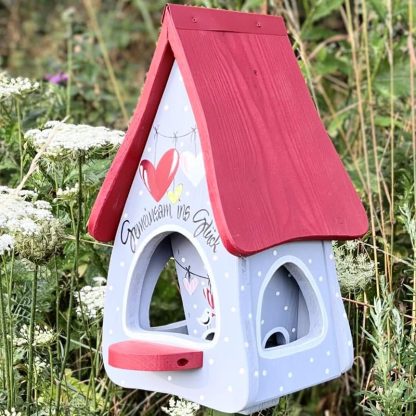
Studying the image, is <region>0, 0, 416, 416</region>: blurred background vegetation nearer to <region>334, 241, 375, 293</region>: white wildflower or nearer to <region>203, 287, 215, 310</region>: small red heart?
<region>334, 241, 375, 293</region>: white wildflower

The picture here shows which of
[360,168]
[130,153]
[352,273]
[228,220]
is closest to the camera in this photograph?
[228,220]

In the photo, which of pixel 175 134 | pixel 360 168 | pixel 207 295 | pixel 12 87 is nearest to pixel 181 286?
pixel 207 295

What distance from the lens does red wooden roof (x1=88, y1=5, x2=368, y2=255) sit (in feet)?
6.35

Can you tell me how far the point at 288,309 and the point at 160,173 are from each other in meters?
0.41

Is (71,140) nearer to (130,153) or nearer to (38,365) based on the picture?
(130,153)

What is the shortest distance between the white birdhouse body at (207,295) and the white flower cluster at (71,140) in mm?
101

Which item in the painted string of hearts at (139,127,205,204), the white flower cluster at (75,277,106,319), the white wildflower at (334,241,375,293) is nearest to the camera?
the painted string of hearts at (139,127,205,204)

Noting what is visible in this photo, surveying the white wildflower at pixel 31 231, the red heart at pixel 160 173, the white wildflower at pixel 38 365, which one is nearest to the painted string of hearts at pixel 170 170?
the red heart at pixel 160 173

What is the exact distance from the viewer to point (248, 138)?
2004 mm

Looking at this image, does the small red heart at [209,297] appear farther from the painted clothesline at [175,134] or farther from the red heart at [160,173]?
the painted clothesline at [175,134]

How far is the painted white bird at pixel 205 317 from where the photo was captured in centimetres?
216

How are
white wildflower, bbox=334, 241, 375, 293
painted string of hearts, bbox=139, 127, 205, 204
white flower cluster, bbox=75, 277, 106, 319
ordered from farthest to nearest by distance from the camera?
1. white flower cluster, bbox=75, 277, 106, 319
2. white wildflower, bbox=334, 241, 375, 293
3. painted string of hearts, bbox=139, 127, 205, 204

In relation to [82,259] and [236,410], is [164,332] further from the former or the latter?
[82,259]

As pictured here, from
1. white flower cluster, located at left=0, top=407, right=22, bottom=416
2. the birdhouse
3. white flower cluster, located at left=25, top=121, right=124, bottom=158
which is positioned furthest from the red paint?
white flower cluster, located at left=25, top=121, right=124, bottom=158
